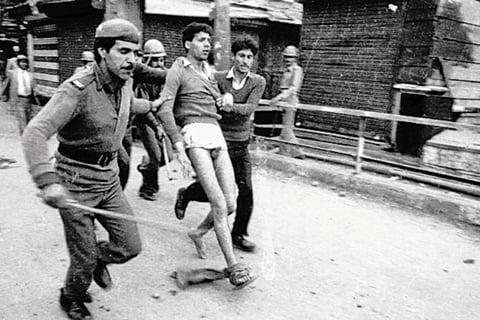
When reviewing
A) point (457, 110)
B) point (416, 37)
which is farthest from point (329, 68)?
point (457, 110)

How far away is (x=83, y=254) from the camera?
3166 millimetres

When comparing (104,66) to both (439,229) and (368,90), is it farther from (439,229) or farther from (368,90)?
(368,90)

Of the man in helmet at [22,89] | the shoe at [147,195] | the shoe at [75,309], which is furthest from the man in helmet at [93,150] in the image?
the man in helmet at [22,89]

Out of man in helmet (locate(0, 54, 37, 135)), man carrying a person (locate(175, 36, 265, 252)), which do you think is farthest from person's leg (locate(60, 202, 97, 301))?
man in helmet (locate(0, 54, 37, 135))

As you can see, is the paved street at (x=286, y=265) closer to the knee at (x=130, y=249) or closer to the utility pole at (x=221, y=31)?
the knee at (x=130, y=249)

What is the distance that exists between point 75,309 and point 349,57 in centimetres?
828

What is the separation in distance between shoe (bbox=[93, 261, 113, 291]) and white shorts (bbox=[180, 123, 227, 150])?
1160mm

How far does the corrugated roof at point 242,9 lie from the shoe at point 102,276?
8.33 metres

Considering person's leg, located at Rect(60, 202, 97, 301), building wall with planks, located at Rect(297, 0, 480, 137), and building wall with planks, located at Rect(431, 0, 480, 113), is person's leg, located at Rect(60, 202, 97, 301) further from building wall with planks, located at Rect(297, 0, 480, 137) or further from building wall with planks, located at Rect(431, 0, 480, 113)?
building wall with planks, located at Rect(431, 0, 480, 113)

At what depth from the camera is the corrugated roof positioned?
1123 centimetres

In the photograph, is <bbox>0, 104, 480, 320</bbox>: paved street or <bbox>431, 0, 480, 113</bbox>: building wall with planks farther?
→ <bbox>431, 0, 480, 113</bbox>: building wall with planks

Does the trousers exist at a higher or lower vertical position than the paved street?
higher

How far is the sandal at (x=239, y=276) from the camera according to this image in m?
3.71

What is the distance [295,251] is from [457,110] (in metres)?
5.04
